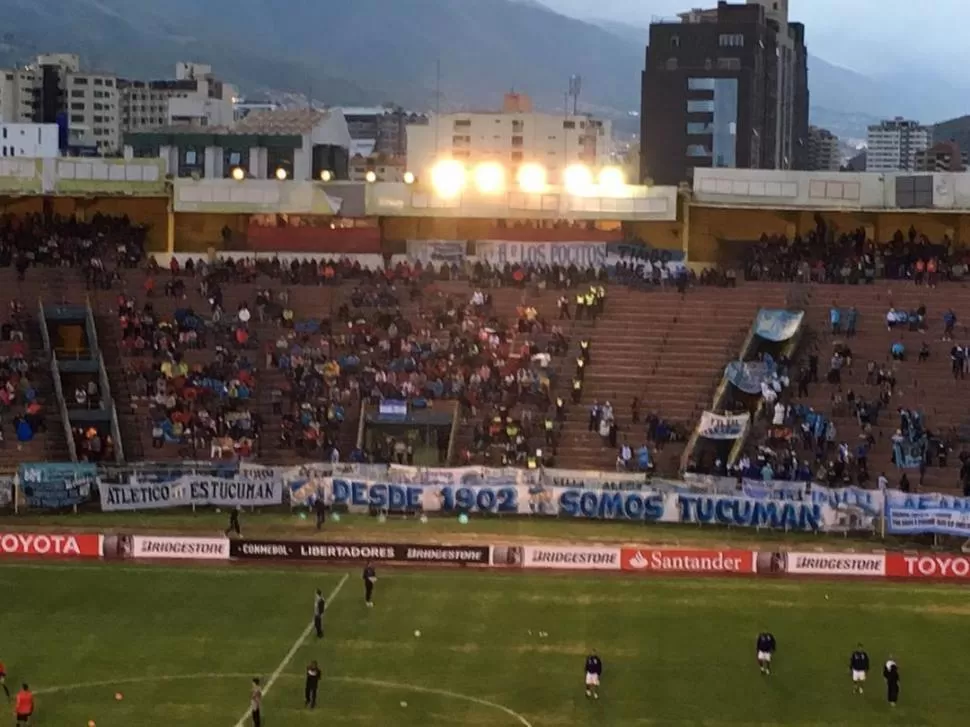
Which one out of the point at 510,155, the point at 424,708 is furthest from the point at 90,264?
the point at 510,155

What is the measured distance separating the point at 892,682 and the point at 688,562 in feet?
42.1

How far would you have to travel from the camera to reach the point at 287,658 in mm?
38781

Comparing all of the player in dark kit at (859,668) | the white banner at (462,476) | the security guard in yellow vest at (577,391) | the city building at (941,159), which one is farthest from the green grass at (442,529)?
the city building at (941,159)

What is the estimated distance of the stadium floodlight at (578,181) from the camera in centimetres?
7844

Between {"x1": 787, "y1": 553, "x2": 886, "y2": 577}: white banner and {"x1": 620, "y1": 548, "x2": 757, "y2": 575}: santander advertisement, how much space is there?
1.27m

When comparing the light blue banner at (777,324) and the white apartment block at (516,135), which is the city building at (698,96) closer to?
the white apartment block at (516,135)

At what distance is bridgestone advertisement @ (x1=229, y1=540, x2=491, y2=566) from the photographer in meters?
48.4

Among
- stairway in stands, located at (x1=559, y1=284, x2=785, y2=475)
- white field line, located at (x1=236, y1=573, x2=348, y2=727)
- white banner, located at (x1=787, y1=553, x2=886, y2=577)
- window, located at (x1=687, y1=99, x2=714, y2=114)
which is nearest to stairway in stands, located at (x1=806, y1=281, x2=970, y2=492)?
stairway in stands, located at (x1=559, y1=284, x2=785, y2=475)

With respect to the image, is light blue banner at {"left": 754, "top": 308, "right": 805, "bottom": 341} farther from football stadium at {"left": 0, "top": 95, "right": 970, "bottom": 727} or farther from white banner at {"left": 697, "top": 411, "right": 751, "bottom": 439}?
white banner at {"left": 697, "top": 411, "right": 751, "bottom": 439}

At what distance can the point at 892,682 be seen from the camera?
118 ft

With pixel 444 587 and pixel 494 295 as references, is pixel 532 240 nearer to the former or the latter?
pixel 494 295

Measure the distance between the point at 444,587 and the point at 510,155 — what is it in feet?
456

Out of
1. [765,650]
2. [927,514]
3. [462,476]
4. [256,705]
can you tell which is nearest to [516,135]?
[462,476]

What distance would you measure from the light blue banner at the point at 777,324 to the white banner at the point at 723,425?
5.78 m
